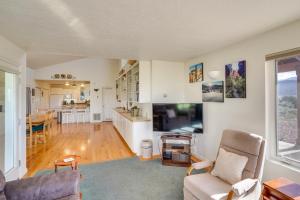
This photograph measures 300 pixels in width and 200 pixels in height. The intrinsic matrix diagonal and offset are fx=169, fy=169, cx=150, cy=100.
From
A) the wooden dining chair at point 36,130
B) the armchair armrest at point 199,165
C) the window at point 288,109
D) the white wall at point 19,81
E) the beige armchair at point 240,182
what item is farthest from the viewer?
the wooden dining chair at point 36,130

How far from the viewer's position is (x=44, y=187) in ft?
5.44

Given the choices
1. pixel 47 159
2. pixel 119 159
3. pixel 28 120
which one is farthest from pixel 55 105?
pixel 119 159

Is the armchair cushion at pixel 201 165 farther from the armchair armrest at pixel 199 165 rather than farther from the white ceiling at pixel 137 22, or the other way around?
the white ceiling at pixel 137 22

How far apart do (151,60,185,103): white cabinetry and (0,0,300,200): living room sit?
3 cm

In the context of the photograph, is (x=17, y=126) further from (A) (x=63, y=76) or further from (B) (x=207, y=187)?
(A) (x=63, y=76)

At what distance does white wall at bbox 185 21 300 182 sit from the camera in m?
2.13

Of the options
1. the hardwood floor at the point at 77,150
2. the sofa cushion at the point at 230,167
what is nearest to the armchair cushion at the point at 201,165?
the sofa cushion at the point at 230,167

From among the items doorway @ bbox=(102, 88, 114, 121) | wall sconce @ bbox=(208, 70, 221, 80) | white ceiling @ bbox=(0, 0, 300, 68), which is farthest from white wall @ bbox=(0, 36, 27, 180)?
doorway @ bbox=(102, 88, 114, 121)

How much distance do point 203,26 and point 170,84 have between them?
86.8 inches

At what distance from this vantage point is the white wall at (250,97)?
2.13 meters

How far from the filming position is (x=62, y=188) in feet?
5.59

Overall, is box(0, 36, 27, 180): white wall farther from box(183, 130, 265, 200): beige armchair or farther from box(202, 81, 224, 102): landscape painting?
box(202, 81, 224, 102): landscape painting

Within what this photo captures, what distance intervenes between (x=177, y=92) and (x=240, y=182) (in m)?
2.77

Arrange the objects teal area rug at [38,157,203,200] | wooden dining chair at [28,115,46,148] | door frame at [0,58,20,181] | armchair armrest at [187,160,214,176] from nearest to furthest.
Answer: armchair armrest at [187,160,214,176]
teal area rug at [38,157,203,200]
door frame at [0,58,20,181]
wooden dining chair at [28,115,46,148]
